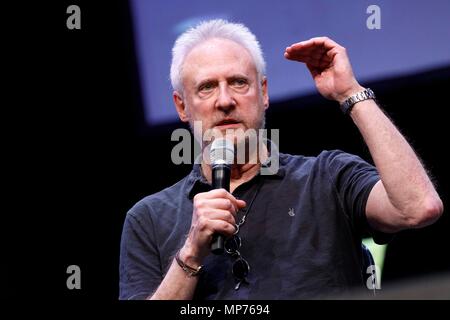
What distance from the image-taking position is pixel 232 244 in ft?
5.35

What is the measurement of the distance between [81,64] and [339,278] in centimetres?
138

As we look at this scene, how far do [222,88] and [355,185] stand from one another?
1.54ft

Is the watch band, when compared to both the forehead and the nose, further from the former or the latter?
the forehead

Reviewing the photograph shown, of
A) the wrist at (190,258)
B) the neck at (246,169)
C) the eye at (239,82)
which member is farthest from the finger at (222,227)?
the eye at (239,82)

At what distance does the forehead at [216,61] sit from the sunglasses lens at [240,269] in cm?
56

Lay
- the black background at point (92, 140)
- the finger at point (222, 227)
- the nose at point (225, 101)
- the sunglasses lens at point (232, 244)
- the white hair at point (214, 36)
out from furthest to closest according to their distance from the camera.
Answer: the black background at point (92, 140) < the white hair at point (214, 36) < the nose at point (225, 101) < the sunglasses lens at point (232, 244) < the finger at point (222, 227)

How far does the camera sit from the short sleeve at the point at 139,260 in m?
1.66

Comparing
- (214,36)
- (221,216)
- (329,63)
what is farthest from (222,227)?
(214,36)

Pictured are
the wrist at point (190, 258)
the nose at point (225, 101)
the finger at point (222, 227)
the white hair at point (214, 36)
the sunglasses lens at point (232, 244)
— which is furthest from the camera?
the white hair at point (214, 36)

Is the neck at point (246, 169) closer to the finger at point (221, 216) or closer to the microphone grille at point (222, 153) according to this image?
the microphone grille at point (222, 153)

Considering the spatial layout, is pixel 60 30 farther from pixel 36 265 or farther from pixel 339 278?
pixel 339 278

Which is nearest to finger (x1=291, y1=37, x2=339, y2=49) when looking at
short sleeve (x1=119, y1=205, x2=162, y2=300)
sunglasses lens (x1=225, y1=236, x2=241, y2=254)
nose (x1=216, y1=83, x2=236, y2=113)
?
nose (x1=216, y1=83, x2=236, y2=113)
